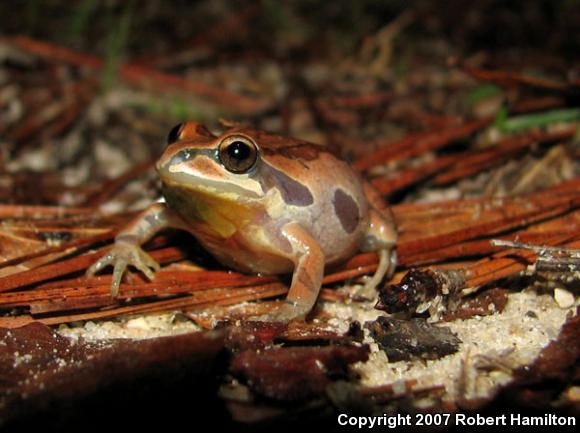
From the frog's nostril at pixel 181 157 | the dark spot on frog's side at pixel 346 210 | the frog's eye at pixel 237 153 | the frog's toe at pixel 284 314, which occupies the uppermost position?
the dark spot on frog's side at pixel 346 210

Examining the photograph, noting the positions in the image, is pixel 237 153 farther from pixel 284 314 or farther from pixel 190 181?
pixel 284 314

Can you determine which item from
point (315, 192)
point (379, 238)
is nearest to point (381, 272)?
point (379, 238)

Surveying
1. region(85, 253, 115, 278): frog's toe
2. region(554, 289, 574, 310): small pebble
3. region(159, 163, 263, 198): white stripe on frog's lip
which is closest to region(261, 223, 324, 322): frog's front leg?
region(159, 163, 263, 198): white stripe on frog's lip

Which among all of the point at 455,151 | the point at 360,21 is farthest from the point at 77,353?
the point at 360,21

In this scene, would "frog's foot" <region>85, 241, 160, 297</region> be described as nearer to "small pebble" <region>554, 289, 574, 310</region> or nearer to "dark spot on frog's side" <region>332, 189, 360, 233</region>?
"dark spot on frog's side" <region>332, 189, 360, 233</region>

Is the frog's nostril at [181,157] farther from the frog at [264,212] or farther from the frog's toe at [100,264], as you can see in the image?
the frog's toe at [100,264]

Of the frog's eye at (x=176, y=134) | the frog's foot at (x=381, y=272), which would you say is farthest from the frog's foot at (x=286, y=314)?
the frog's eye at (x=176, y=134)
